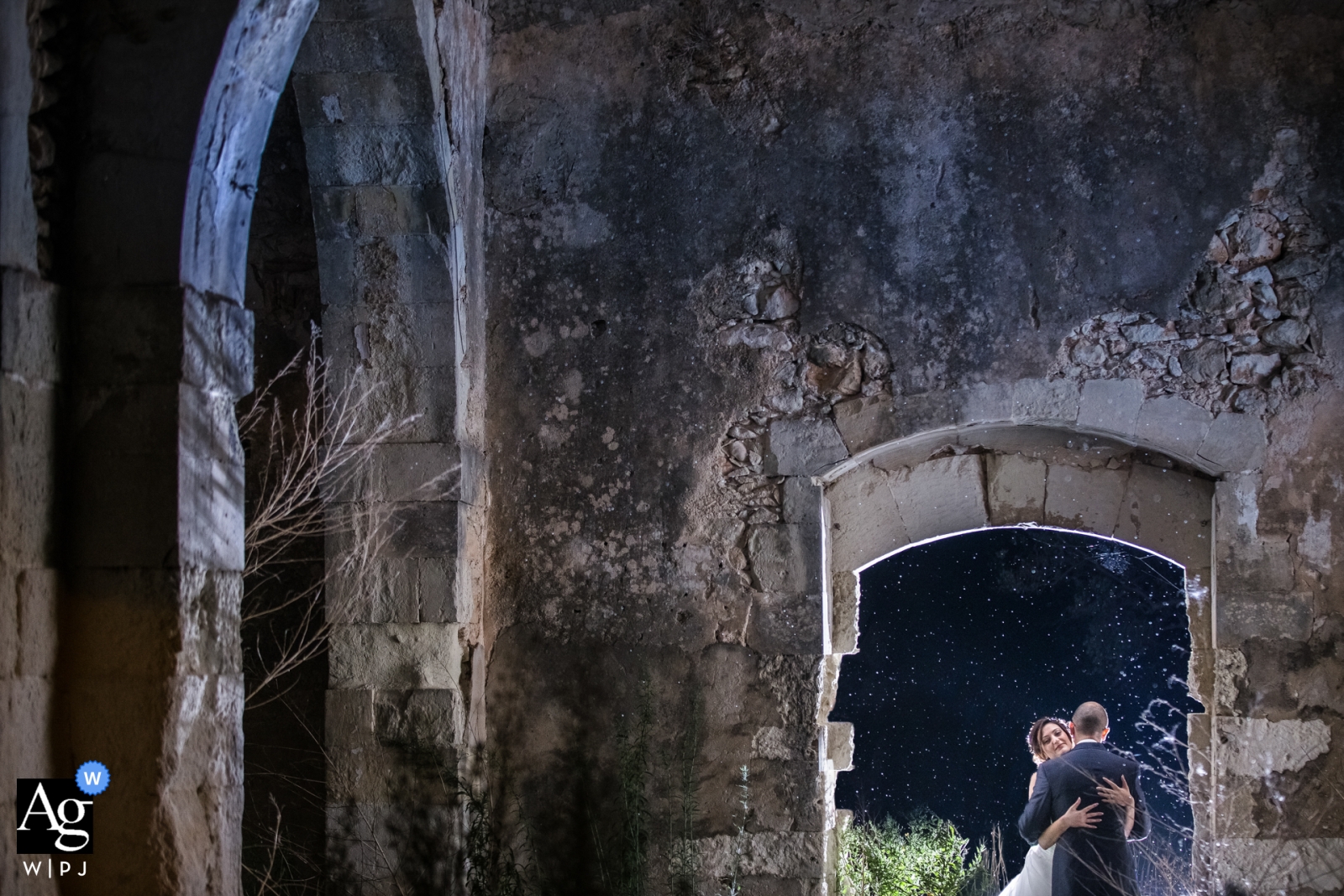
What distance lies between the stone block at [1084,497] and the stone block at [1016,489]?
1.3 inches

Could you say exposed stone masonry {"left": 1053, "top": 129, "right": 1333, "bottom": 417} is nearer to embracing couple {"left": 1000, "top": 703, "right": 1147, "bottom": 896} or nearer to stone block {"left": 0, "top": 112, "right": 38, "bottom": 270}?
embracing couple {"left": 1000, "top": 703, "right": 1147, "bottom": 896}

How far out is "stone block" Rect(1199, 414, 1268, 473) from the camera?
4113 mm

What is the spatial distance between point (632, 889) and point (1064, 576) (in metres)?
6.17

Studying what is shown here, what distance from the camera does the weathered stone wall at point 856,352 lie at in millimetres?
4129

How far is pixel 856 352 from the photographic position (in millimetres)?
4395

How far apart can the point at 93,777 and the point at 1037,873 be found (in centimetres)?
403

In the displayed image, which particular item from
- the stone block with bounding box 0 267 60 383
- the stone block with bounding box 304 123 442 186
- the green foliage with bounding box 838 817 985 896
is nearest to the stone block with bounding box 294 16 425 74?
the stone block with bounding box 304 123 442 186

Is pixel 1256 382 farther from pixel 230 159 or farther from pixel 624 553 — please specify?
pixel 230 159

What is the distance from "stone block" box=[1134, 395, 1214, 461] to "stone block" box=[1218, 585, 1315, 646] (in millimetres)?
539

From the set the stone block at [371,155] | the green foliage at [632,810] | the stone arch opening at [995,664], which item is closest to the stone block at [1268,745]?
the green foliage at [632,810]

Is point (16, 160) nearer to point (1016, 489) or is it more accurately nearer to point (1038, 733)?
point (1016, 489)

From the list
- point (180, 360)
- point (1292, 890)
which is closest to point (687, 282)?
point (180, 360)

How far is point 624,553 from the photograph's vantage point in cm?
448

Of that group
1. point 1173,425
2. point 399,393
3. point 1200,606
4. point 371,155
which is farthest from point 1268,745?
point 371,155
